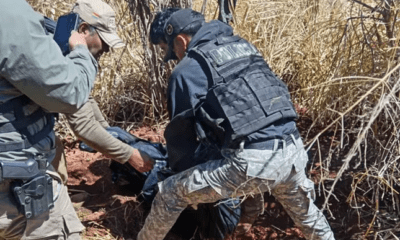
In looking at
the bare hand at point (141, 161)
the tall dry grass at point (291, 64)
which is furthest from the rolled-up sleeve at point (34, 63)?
the tall dry grass at point (291, 64)

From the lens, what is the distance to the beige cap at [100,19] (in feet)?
11.4

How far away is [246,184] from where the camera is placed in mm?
3270

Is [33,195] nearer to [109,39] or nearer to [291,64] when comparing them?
[109,39]

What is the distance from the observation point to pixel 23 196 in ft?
8.85

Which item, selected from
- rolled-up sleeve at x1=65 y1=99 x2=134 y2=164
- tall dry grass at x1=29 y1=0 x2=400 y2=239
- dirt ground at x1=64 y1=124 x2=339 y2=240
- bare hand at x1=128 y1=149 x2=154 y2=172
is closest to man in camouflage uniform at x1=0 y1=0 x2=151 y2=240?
rolled-up sleeve at x1=65 y1=99 x2=134 y2=164

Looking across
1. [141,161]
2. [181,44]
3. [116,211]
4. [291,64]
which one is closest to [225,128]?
[181,44]

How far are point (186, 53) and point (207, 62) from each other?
21 cm

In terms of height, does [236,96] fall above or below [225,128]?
above

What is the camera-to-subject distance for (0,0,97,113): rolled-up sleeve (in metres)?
2.34

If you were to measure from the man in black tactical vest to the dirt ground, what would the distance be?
2.22 ft

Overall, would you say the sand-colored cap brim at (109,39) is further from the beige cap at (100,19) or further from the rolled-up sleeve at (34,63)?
the rolled-up sleeve at (34,63)

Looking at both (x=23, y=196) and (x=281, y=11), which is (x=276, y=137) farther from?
(x=281, y=11)

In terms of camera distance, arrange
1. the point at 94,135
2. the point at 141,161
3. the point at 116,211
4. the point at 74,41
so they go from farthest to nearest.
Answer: the point at 116,211, the point at 141,161, the point at 94,135, the point at 74,41

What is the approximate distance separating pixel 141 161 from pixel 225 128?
2.76ft
